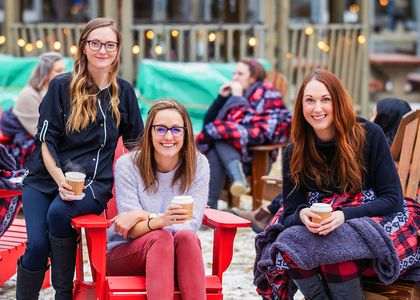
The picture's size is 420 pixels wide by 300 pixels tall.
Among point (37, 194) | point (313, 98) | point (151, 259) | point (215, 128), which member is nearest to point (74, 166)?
point (37, 194)

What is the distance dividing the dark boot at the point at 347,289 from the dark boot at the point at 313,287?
57 millimetres

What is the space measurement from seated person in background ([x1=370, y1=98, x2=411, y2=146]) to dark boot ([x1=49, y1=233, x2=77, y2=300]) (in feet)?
8.16

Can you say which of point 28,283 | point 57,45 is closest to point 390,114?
point 28,283

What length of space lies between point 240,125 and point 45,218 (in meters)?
3.26

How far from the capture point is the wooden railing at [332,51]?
12.2 metres

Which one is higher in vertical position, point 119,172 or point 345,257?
point 119,172

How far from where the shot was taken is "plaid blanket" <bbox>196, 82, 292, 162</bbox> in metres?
7.52

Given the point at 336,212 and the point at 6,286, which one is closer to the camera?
the point at 336,212

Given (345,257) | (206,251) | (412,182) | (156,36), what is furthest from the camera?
(156,36)

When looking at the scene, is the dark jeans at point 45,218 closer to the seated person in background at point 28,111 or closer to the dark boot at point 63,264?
the dark boot at point 63,264

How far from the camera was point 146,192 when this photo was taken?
14.8 feet

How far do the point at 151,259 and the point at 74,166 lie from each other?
68 centimetres

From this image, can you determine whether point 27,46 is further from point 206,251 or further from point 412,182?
point 412,182

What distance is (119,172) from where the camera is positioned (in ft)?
14.8
